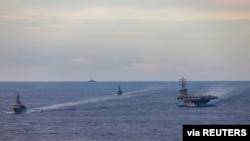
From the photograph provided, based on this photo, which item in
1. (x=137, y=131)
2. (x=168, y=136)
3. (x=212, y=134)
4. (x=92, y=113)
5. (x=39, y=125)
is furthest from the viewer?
(x=92, y=113)

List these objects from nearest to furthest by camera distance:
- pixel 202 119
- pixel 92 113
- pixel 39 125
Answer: pixel 39 125, pixel 202 119, pixel 92 113

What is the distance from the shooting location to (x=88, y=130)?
99.8 m

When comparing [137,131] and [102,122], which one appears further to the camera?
[102,122]

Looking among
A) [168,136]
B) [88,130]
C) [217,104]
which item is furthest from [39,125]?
[217,104]

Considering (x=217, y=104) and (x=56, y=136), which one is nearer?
(x=56, y=136)

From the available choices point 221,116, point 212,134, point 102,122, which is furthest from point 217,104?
point 212,134

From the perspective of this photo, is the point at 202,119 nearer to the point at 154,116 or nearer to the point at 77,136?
the point at 154,116

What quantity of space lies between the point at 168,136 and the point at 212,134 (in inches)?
2166

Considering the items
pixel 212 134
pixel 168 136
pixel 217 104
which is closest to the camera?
pixel 212 134

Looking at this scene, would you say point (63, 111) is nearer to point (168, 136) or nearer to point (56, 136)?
point (56, 136)

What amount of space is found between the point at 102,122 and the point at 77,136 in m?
19.9

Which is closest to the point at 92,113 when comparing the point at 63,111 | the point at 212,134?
the point at 63,111

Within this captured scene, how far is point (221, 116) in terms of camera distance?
123 m

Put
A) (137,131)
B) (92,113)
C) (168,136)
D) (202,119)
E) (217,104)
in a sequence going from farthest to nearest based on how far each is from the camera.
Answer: (217,104) → (92,113) → (202,119) → (137,131) → (168,136)
